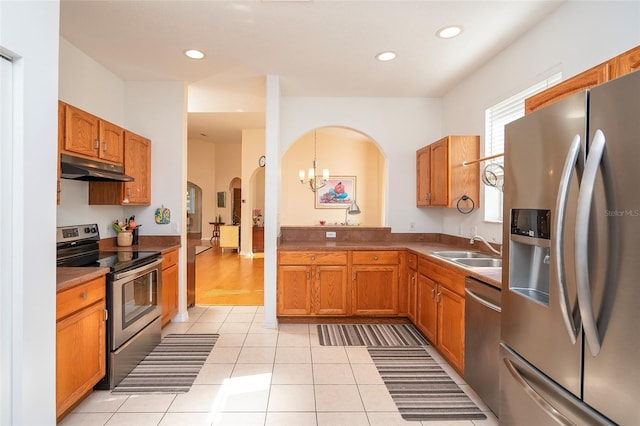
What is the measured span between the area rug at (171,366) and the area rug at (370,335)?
1.15 meters

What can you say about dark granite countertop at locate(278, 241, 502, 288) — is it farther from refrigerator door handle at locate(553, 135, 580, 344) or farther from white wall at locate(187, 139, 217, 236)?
white wall at locate(187, 139, 217, 236)

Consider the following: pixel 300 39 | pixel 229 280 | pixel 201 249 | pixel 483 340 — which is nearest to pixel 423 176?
pixel 300 39

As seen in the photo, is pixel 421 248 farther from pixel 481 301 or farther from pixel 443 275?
pixel 481 301

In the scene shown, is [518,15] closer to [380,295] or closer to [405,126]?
[405,126]

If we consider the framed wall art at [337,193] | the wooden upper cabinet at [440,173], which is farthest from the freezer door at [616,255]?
the framed wall art at [337,193]

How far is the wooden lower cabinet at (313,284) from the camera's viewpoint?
358cm

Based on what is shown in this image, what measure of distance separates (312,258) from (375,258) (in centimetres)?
70

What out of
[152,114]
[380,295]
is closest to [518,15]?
[380,295]

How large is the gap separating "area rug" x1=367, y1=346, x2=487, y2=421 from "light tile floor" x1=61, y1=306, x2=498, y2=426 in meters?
0.06

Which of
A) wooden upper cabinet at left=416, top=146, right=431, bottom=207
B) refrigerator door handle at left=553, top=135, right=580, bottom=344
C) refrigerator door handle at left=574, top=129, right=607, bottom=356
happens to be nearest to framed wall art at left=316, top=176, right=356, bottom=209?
wooden upper cabinet at left=416, top=146, right=431, bottom=207

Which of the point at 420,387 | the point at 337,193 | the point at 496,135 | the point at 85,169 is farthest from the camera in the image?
the point at 337,193

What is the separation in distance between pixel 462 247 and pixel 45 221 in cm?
356

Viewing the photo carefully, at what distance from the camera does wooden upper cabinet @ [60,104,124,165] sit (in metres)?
2.43

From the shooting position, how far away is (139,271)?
263 centimetres
